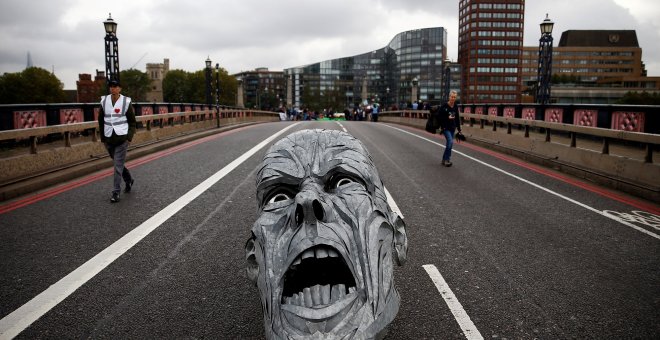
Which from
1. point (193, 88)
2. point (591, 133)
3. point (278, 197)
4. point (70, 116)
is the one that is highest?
point (193, 88)

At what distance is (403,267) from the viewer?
16.8 ft

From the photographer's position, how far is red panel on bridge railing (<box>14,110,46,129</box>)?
1192 cm

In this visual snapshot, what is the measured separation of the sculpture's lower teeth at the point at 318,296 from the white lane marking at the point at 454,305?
1528 mm

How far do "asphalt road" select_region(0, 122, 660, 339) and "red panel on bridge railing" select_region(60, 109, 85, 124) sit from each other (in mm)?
5276

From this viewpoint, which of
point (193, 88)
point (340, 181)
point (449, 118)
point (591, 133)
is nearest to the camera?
point (340, 181)

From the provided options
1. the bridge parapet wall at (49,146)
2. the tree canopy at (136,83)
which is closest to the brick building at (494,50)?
the tree canopy at (136,83)

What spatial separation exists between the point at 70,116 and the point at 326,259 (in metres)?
14.7

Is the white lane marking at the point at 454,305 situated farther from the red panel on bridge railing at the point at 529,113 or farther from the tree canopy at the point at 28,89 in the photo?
the tree canopy at the point at 28,89

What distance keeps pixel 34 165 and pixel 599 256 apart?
11.0 meters

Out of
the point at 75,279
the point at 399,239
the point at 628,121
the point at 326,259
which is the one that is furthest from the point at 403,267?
the point at 628,121

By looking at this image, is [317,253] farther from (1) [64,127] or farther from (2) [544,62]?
(2) [544,62]

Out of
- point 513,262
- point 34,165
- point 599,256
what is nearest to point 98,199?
point 34,165

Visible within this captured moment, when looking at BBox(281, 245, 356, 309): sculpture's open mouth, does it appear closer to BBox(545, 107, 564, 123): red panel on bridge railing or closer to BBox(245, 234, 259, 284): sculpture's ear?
BBox(245, 234, 259, 284): sculpture's ear

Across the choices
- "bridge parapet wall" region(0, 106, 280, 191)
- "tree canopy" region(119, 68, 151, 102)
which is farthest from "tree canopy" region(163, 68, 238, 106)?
"bridge parapet wall" region(0, 106, 280, 191)
